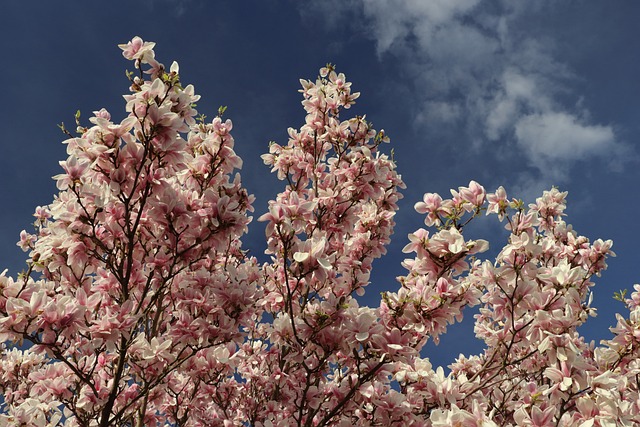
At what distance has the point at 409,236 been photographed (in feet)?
14.0

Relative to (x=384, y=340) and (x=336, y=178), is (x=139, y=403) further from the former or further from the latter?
(x=336, y=178)

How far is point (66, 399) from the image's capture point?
4930mm

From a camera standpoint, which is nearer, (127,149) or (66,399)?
(127,149)

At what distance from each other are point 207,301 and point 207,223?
867mm

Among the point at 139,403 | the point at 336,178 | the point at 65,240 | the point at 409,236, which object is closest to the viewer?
the point at 409,236

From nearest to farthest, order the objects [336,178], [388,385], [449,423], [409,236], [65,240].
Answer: [449,423] < [409,236] < [65,240] < [388,385] < [336,178]

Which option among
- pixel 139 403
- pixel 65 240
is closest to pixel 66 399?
pixel 139 403

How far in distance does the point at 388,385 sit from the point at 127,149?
346 centimetres

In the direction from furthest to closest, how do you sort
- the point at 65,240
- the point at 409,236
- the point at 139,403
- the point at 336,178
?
the point at 336,178
the point at 139,403
the point at 65,240
the point at 409,236

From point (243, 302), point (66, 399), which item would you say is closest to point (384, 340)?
point (243, 302)

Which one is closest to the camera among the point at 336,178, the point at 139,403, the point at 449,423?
the point at 449,423

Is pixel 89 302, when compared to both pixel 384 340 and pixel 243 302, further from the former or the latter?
pixel 384 340

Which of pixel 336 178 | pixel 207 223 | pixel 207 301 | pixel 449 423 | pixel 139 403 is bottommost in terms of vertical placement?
pixel 449 423

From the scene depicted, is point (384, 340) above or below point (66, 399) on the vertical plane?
above
